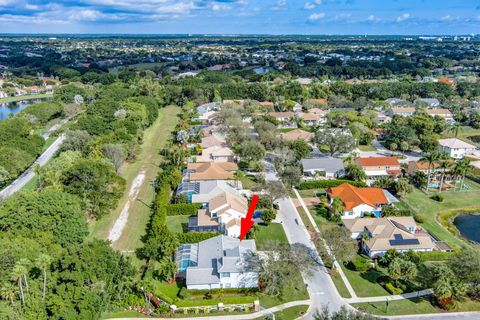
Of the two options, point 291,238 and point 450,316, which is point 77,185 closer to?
point 291,238

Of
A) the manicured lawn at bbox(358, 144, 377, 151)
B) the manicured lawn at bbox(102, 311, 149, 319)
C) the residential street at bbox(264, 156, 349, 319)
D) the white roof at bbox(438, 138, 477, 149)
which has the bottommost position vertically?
the manicured lawn at bbox(102, 311, 149, 319)

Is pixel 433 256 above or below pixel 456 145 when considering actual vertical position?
below

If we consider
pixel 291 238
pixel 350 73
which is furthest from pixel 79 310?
pixel 350 73

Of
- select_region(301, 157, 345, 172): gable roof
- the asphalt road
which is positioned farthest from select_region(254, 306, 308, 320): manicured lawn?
the asphalt road

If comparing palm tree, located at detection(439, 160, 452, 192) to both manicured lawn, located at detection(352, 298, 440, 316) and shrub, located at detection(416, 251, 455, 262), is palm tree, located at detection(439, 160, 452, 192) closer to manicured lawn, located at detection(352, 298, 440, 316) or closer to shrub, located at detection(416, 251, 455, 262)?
shrub, located at detection(416, 251, 455, 262)

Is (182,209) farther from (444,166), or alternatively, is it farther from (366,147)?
(366,147)

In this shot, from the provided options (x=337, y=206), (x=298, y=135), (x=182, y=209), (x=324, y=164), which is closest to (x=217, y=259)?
(x=182, y=209)
